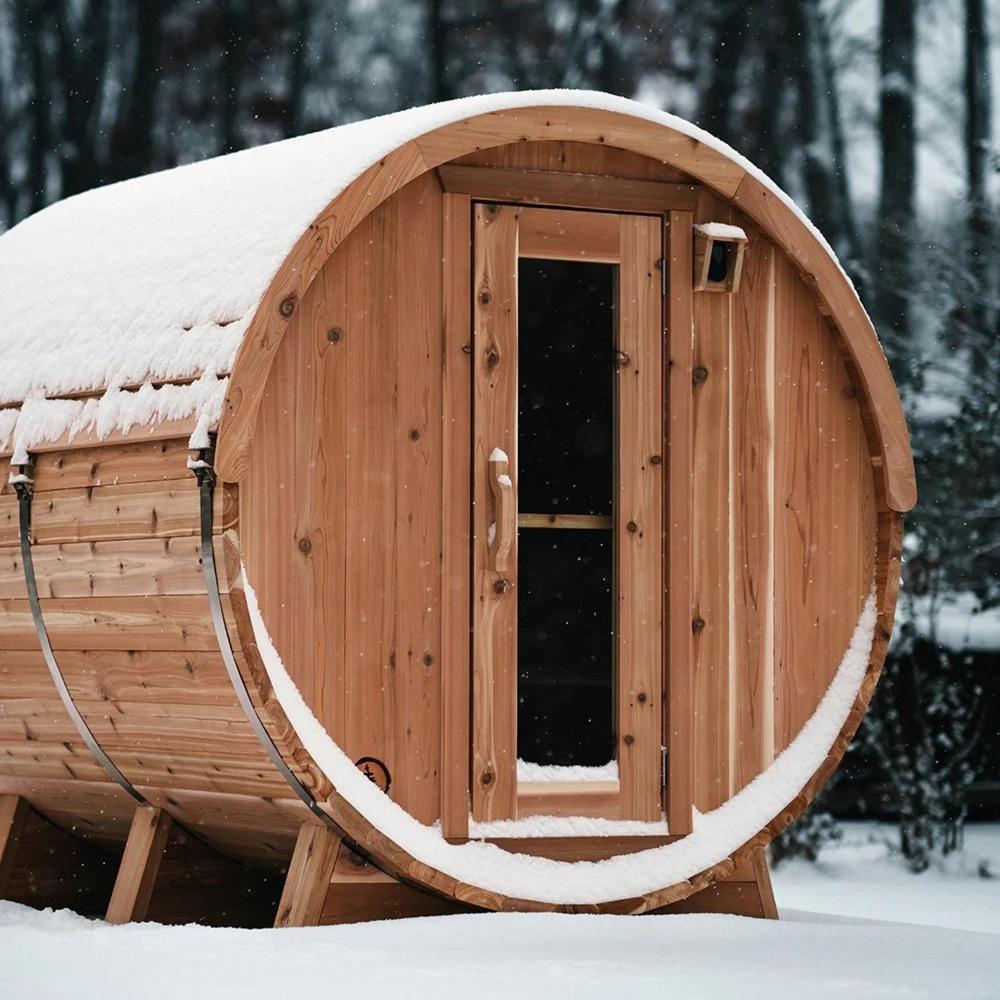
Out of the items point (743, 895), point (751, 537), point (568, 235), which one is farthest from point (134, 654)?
point (743, 895)

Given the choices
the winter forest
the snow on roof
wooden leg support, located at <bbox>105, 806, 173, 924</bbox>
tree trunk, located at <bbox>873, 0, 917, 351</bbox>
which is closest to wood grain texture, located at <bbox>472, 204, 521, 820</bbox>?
the snow on roof

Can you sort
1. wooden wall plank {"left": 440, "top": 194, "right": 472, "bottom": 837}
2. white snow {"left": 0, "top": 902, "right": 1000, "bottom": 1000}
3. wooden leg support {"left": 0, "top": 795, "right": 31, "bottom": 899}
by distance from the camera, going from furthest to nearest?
wooden leg support {"left": 0, "top": 795, "right": 31, "bottom": 899} → wooden wall plank {"left": 440, "top": 194, "right": 472, "bottom": 837} → white snow {"left": 0, "top": 902, "right": 1000, "bottom": 1000}

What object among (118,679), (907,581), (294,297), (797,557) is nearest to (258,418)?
(294,297)

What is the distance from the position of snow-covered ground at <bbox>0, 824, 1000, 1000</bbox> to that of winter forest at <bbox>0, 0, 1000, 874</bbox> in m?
7.21

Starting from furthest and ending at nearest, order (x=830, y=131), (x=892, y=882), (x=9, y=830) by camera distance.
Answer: (x=830, y=131), (x=892, y=882), (x=9, y=830)

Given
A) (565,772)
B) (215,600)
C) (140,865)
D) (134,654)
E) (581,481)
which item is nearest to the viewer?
(215,600)

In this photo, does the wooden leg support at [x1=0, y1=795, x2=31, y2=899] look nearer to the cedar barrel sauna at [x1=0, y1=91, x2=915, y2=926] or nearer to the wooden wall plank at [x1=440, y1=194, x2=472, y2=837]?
the cedar barrel sauna at [x1=0, y1=91, x2=915, y2=926]

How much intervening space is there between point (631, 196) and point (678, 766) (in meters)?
1.66

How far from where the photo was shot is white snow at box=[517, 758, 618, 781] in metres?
5.87

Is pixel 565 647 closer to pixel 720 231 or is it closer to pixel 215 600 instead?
pixel 215 600

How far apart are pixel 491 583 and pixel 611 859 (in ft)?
2.86

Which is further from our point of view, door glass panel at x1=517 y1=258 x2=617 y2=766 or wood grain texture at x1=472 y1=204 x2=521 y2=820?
door glass panel at x1=517 y1=258 x2=617 y2=766

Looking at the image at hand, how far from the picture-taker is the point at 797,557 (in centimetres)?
630

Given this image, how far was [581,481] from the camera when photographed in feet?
19.8
